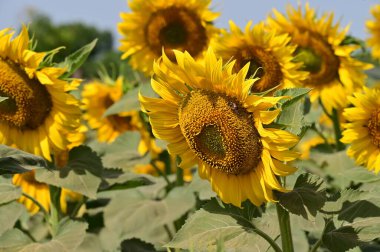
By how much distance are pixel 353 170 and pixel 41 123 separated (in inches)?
46.0

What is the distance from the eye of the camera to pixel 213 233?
2027mm

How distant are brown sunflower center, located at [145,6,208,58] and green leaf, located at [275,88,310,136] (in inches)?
54.1

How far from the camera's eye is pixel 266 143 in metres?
1.98

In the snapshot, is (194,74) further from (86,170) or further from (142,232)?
(142,232)

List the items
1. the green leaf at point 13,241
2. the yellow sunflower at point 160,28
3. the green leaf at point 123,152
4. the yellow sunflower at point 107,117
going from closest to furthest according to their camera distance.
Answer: the green leaf at point 13,241 → the green leaf at point 123,152 → the yellow sunflower at point 160,28 → the yellow sunflower at point 107,117

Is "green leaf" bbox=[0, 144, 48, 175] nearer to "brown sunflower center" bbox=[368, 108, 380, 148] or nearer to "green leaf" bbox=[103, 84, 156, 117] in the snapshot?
"green leaf" bbox=[103, 84, 156, 117]

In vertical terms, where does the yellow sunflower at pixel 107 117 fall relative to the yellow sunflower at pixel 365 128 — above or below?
below

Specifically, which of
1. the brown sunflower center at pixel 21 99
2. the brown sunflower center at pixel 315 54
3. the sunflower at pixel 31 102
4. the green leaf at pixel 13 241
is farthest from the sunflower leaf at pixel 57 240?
the brown sunflower center at pixel 315 54

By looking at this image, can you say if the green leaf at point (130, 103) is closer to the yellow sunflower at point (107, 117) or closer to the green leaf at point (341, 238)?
the yellow sunflower at point (107, 117)

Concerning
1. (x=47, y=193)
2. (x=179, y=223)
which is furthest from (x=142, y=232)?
(x=47, y=193)

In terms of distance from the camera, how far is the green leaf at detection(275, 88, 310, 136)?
77.7 inches

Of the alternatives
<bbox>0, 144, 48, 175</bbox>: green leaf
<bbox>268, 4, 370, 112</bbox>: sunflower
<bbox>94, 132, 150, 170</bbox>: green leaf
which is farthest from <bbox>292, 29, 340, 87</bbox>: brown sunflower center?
<bbox>0, 144, 48, 175</bbox>: green leaf

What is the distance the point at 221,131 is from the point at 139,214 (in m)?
1.08

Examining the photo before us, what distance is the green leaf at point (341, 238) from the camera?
205 cm
